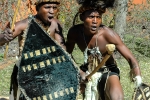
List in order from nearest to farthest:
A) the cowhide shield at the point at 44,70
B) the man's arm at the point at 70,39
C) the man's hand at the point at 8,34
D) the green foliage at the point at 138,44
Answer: the man's hand at the point at 8,34 < the cowhide shield at the point at 44,70 < the man's arm at the point at 70,39 < the green foliage at the point at 138,44

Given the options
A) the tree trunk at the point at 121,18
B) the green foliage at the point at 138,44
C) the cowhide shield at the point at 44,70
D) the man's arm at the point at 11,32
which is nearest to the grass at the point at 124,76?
the green foliage at the point at 138,44

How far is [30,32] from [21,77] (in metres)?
0.52

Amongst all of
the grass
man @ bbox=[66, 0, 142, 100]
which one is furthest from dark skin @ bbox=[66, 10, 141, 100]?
the grass

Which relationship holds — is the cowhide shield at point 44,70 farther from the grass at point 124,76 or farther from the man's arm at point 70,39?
the grass at point 124,76

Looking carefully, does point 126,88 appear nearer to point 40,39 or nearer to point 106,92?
point 106,92

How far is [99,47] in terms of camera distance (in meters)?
5.01

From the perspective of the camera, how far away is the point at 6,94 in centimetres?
693

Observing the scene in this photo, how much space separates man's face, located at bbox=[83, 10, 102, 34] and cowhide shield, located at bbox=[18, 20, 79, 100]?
1.55ft

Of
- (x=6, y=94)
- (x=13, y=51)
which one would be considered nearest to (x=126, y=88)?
(x=6, y=94)

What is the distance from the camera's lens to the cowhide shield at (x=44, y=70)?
4.49m

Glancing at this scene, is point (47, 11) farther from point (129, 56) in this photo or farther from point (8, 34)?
→ point (129, 56)

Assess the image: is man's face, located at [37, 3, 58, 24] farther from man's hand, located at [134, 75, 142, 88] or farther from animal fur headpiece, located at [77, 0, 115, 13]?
man's hand, located at [134, 75, 142, 88]

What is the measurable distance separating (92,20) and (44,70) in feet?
2.69

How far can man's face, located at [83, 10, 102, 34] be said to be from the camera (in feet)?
15.7
